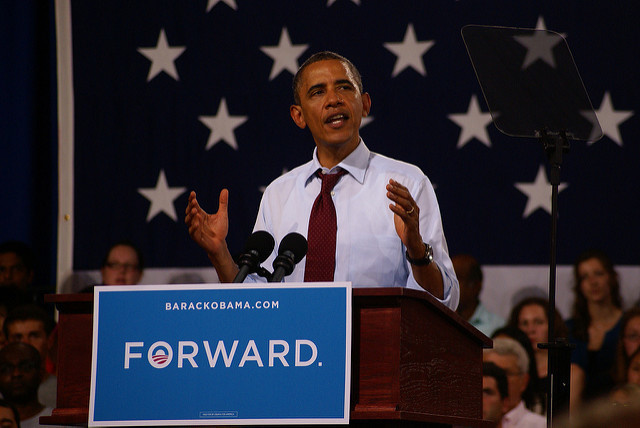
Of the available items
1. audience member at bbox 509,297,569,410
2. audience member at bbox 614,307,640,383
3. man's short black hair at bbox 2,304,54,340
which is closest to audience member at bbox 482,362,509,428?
audience member at bbox 509,297,569,410

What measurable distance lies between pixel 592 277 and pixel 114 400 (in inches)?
122

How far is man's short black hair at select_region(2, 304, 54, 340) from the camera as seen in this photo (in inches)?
178

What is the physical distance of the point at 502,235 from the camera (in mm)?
4609

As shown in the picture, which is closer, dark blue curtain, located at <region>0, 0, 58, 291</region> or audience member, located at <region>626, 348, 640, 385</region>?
audience member, located at <region>626, 348, 640, 385</region>

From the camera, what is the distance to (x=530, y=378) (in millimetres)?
4195

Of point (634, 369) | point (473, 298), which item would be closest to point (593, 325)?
point (634, 369)

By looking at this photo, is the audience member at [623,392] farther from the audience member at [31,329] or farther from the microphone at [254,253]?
the audience member at [31,329]

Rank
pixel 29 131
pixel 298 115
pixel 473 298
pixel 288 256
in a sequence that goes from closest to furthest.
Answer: pixel 288 256 < pixel 298 115 < pixel 473 298 < pixel 29 131

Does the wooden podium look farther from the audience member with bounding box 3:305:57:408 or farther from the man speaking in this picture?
the audience member with bounding box 3:305:57:408

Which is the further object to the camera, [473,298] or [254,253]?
[473,298]

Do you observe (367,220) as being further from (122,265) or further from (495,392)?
(122,265)

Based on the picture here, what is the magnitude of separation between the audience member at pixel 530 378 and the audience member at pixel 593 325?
19 cm

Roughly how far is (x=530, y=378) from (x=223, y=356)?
8.80ft

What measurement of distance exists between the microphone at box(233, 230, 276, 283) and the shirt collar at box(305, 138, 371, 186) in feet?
1.87
